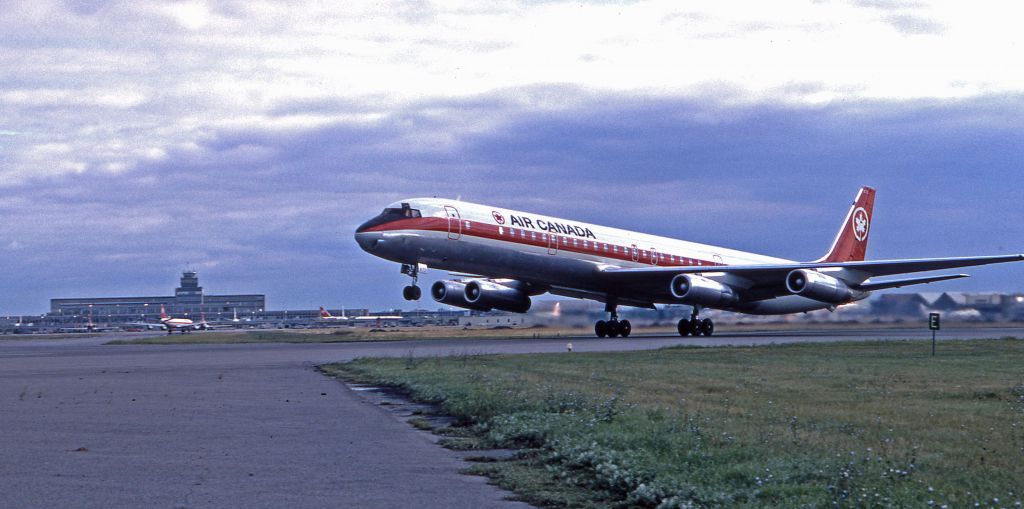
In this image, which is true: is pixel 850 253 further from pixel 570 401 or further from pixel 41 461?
pixel 41 461

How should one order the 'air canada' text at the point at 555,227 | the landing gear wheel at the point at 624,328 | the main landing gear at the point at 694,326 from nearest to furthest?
the 'air canada' text at the point at 555,227 < the main landing gear at the point at 694,326 < the landing gear wheel at the point at 624,328

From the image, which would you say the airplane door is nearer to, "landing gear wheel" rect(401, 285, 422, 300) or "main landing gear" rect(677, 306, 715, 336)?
"landing gear wheel" rect(401, 285, 422, 300)

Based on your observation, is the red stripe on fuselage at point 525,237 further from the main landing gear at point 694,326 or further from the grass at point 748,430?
the grass at point 748,430

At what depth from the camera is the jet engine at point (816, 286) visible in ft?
142

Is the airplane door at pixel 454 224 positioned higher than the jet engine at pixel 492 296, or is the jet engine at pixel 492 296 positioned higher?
the airplane door at pixel 454 224

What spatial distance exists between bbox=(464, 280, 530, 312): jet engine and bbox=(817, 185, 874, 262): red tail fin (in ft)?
62.8

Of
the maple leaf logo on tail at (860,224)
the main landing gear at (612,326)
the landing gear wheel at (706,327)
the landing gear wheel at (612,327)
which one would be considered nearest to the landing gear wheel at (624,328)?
the main landing gear at (612,326)

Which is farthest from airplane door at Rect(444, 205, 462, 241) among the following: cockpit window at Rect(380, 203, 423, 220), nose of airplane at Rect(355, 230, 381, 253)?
nose of airplane at Rect(355, 230, 381, 253)

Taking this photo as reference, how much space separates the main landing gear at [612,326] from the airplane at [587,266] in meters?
0.04

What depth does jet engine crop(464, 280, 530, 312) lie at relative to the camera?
45375 millimetres

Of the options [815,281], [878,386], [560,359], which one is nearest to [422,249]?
[560,359]

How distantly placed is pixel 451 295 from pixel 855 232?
23660 millimetres

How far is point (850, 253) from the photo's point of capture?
5681 cm

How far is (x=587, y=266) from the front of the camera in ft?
141
